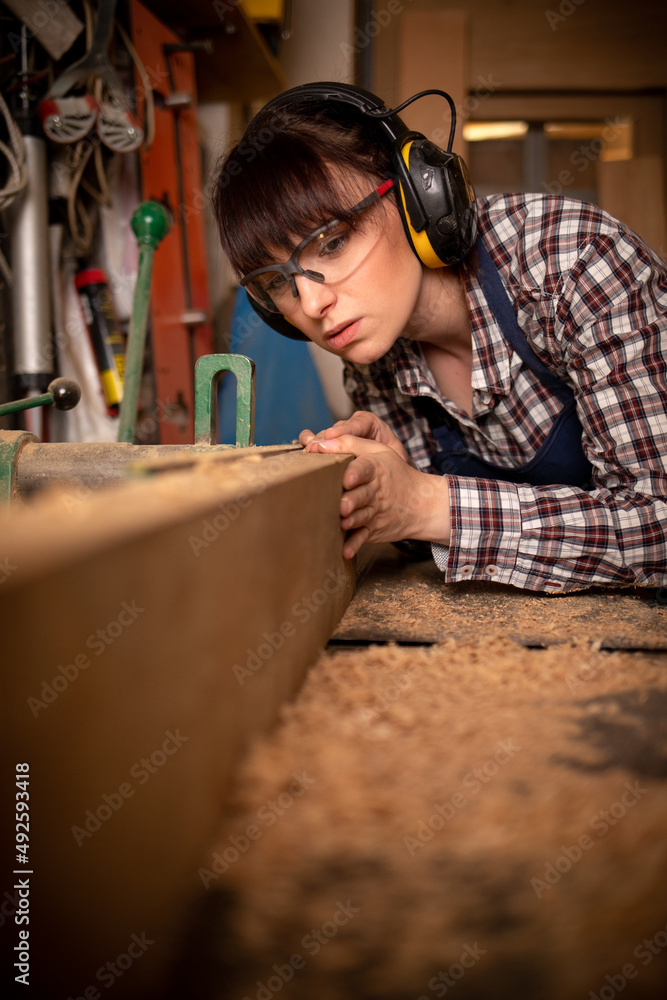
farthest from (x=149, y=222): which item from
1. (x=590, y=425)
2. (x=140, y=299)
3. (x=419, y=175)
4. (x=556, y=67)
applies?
(x=556, y=67)

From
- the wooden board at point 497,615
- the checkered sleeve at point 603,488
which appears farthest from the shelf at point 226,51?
the wooden board at point 497,615

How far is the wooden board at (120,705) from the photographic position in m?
0.31

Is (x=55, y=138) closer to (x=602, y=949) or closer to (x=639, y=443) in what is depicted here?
(x=639, y=443)

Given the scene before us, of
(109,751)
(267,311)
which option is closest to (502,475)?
(267,311)

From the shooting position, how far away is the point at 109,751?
34 cm

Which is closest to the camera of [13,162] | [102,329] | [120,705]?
[120,705]

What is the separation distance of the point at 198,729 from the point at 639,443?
851mm

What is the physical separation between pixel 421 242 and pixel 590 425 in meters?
0.43

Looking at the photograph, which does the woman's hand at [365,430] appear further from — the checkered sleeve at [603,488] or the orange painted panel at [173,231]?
the orange painted panel at [173,231]

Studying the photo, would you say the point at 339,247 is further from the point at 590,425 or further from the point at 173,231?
the point at 173,231

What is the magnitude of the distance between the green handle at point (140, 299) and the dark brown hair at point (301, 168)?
689 millimetres

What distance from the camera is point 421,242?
1105mm

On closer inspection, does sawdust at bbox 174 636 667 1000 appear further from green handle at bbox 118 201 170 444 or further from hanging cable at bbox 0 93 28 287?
hanging cable at bbox 0 93 28 287

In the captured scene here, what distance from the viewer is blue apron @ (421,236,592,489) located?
120cm
